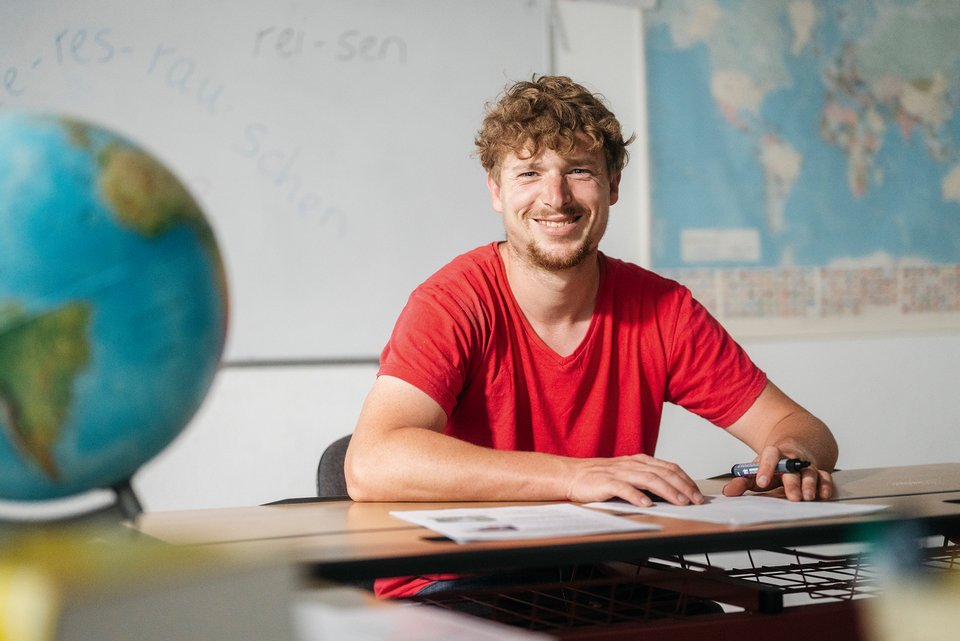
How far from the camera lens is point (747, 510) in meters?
1.24

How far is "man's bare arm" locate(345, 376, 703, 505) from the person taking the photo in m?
1.32

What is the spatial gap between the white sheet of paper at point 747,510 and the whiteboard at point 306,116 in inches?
63.0

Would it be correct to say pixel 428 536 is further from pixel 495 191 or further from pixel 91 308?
pixel 495 191

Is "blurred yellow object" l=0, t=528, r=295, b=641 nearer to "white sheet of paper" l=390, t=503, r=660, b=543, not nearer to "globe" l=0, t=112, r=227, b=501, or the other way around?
"globe" l=0, t=112, r=227, b=501

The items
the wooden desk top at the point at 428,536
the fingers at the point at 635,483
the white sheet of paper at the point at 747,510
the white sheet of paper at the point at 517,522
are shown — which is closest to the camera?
the wooden desk top at the point at 428,536

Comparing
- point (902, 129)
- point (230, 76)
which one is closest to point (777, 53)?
point (902, 129)

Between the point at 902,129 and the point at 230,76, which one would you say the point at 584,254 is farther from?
the point at 902,129

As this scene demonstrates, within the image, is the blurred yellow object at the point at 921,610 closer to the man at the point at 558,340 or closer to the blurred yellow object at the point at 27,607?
the blurred yellow object at the point at 27,607

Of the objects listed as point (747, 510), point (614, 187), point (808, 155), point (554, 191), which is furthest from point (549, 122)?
point (808, 155)

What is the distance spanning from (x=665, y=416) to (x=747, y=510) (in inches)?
75.1

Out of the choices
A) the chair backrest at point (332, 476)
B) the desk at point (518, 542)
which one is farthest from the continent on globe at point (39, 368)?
the chair backrest at point (332, 476)

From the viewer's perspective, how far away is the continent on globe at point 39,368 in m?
0.58

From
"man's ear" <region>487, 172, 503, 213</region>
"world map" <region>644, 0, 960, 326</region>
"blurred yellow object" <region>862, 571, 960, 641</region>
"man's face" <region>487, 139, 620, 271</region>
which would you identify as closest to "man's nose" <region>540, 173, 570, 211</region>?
"man's face" <region>487, 139, 620, 271</region>

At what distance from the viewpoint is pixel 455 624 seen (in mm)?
425
